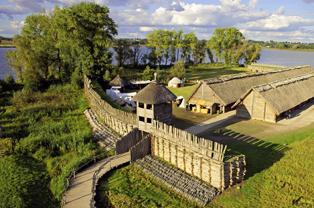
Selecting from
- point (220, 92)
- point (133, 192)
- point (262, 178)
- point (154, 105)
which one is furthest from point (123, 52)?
point (262, 178)

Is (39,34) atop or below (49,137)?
atop

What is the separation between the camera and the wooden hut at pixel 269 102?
2617 centimetres

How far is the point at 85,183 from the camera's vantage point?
51.2ft

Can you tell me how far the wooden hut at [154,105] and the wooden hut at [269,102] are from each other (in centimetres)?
1218

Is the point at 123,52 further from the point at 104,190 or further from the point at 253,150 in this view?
the point at 104,190

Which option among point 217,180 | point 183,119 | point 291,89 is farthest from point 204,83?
point 217,180

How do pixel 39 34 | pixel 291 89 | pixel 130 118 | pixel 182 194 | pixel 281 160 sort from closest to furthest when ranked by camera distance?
1. pixel 182 194
2. pixel 281 160
3. pixel 130 118
4. pixel 291 89
5. pixel 39 34

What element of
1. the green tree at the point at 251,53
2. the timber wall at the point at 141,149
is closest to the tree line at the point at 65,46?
A: the timber wall at the point at 141,149

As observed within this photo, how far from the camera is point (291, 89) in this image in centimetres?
3075

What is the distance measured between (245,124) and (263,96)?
387 cm

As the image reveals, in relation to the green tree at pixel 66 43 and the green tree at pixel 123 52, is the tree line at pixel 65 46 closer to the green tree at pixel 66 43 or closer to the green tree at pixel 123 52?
the green tree at pixel 66 43

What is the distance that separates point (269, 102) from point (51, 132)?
2431 cm

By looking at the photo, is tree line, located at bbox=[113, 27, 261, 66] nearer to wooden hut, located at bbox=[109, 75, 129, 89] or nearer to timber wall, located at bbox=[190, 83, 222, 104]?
wooden hut, located at bbox=[109, 75, 129, 89]

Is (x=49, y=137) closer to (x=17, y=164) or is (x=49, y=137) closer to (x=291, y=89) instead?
(x=17, y=164)
